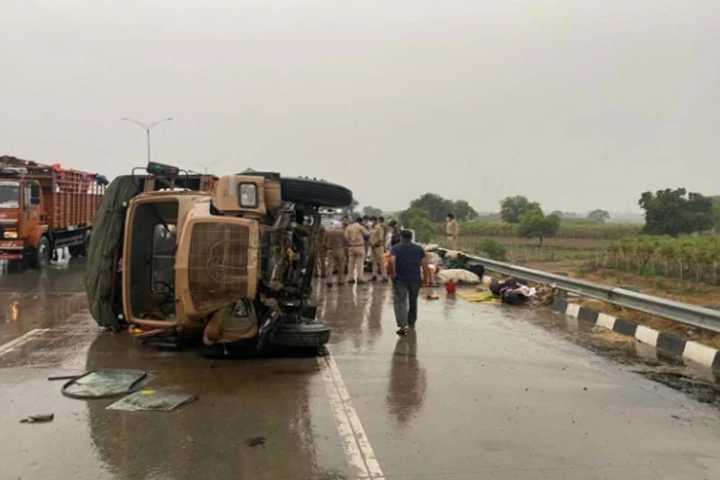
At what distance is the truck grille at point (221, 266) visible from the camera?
301 inches

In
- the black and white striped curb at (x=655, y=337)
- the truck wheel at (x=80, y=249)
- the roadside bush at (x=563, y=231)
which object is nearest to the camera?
the black and white striped curb at (x=655, y=337)

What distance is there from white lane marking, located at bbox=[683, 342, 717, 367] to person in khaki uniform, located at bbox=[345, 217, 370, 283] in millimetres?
8660

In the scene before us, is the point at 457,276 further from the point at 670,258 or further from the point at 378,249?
the point at 670,258

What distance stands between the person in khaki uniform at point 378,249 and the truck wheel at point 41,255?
980 cm

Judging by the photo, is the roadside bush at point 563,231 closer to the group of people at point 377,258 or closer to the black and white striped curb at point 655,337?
the group of people at point 377,258

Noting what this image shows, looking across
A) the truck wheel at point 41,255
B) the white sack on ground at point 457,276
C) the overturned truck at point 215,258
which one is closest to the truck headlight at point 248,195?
the overturned truck at point 215,258

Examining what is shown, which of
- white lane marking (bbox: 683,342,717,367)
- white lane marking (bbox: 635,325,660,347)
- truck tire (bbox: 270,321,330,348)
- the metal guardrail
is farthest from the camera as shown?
white lane marking (bbox: 635,325,660,347)

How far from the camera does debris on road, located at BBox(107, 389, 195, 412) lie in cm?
615

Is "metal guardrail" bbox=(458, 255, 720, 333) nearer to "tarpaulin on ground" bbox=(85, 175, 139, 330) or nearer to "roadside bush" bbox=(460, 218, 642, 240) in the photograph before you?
"tarpaulin on ground" bbox=(85, 175, 139, 330)

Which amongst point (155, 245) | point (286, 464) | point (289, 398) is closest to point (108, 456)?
point (286, 464)

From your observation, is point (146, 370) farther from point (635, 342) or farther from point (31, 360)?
point (635, 342)

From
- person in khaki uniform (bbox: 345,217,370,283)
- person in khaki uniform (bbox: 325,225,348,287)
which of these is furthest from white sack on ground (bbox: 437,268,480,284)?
person in khaki uniform (bbox: 325,225,348,287)

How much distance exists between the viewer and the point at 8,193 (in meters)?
18.4

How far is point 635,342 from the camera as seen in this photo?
10.2m
